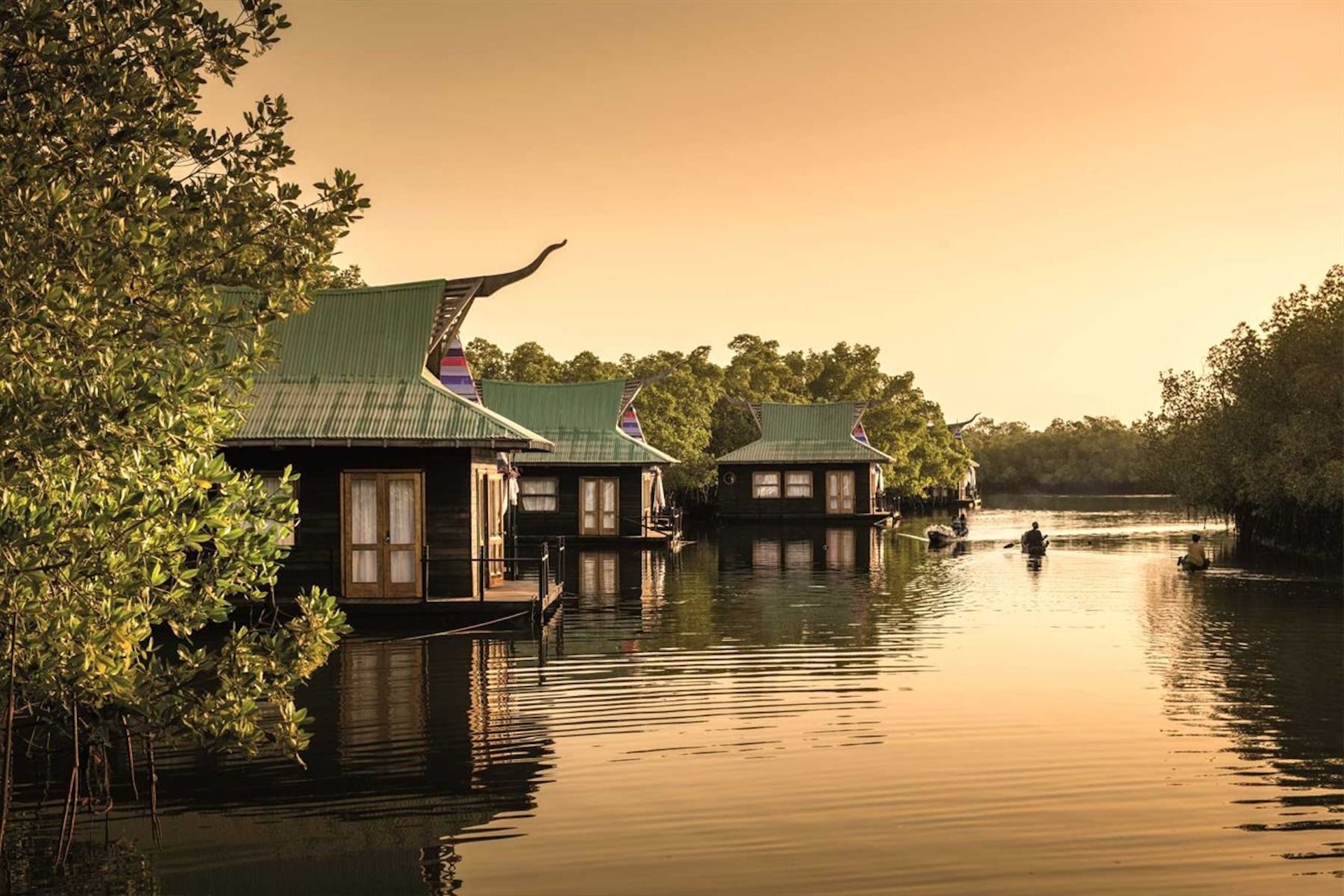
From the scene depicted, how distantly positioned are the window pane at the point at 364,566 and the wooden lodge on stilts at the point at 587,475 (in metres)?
23.8

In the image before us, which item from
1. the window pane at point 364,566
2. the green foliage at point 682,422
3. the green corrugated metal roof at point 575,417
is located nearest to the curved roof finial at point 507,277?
the window pane at point 364,566

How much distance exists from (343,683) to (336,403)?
7668mm

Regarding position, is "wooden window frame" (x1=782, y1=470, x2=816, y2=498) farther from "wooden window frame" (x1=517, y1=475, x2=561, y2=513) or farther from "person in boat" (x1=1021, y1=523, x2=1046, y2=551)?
"person in boat" (x1=1021, y1=523, x2=1046, y2=551)

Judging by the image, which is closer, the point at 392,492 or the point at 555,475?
the point at 392,492

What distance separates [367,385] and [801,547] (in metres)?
27.6

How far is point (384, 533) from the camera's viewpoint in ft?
80.8

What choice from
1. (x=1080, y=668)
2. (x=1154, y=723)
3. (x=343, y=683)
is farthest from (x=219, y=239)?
(x=1080, y=668)

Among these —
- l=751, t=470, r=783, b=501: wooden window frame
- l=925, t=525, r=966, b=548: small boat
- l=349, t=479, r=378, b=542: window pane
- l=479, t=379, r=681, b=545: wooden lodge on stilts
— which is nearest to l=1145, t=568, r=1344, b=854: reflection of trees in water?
l=349, t=479, r=378, b=542: window pane

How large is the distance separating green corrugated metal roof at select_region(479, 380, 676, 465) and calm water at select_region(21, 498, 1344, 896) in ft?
76.6

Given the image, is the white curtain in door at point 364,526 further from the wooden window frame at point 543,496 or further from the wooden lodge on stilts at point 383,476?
the wooden window frame at point 543,496

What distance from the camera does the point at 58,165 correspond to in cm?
974

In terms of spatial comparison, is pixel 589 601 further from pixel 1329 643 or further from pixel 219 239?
pixel 219 239

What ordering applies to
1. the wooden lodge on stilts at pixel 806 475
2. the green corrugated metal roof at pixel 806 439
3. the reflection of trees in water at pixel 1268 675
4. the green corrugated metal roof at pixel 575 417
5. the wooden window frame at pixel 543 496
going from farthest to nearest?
the wooden lodge on stilts at pixel 806 475 → the green corrugated metal roof at pixel 806 439 → the wooden window frame at pixel 543 496 → the green corrugated metal roof at pixel 575 417 → the reflection of trees in water at pixel 1268 675

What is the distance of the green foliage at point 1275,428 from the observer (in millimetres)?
41625
